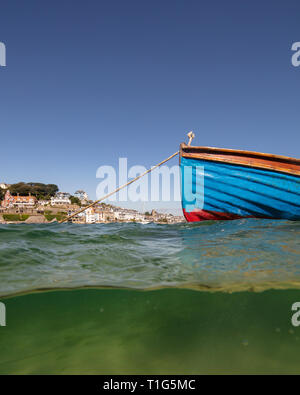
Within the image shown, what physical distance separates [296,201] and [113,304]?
726cm

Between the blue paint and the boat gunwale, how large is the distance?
0.50 ft

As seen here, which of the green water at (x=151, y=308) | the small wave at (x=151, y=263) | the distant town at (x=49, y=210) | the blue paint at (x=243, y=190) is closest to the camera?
the green water at (x=151, y=308)

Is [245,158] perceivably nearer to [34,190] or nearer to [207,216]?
[207,216]

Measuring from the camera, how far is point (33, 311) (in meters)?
2.34

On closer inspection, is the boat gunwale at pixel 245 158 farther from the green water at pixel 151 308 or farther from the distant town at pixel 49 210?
the distant town at pixel 49 210

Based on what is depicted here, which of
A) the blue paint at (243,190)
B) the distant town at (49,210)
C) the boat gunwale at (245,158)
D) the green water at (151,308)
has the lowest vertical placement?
the distant town at (49,210)

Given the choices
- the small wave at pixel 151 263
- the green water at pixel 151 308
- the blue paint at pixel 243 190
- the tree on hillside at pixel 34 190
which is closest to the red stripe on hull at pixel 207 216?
the blue paint at pixel 243 190

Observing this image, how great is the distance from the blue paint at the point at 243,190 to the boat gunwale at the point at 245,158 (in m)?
0.15

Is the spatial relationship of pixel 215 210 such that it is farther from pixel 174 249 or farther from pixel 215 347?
pixel 215 347

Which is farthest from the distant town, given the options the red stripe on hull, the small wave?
the small wave

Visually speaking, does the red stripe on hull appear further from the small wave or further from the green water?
the green water

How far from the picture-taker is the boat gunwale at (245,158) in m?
6.96
